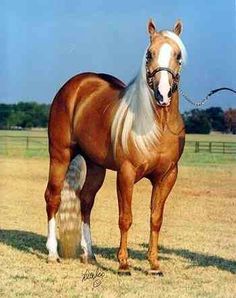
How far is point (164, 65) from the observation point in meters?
5.82

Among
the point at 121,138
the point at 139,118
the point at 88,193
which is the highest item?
the point at 139,118

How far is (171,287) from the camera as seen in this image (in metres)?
5.96

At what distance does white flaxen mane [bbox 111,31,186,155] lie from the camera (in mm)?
6070

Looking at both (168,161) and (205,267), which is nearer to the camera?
(168,161)

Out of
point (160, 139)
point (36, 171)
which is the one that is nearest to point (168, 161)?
point (160, 139)

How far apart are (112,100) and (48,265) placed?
1.78 metres

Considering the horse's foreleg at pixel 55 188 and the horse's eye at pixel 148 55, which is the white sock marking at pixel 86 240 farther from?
the horse's eye at pixel 148 55

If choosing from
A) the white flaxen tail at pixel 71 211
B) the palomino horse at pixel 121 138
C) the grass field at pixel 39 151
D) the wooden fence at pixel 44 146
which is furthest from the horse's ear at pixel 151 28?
the wooden fence at pixel 44 146

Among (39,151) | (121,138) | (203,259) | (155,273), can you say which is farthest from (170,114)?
(39,151)

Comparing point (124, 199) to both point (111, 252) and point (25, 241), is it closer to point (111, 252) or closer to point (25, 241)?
point (111, 252)

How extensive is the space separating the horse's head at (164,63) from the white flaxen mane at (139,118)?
0.04m

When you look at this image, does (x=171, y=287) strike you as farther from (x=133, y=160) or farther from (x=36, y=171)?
(x=36, y=171)

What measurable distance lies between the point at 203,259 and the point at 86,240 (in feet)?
4.18

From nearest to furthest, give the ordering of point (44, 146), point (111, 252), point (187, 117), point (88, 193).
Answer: point (88, 193), point (111, 252), point (187, 117), point (44, 146)
